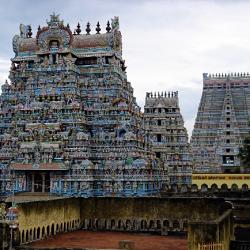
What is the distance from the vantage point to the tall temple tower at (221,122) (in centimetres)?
7175

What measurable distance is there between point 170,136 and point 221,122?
19248 millimetres

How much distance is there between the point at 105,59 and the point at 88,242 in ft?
67.4

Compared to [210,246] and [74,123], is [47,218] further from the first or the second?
[74,123]

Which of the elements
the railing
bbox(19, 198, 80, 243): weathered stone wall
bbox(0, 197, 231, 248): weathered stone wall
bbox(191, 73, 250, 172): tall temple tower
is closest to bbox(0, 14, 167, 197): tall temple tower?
bbox(0, 197, 231, 248): weathered stone wall

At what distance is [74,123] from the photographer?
40625mm

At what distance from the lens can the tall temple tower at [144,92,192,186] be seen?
2158 inches

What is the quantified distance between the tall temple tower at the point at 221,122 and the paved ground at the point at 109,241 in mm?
41890

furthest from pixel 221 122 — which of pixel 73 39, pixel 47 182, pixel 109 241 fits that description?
pixel 109 241

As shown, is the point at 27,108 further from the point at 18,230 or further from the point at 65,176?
the point at 18,230

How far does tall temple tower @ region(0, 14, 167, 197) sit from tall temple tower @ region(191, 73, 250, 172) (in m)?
28.2

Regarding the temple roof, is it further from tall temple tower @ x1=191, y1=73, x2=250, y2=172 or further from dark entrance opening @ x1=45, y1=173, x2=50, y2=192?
tall temple tower @ x1=191, y1=73, x2=250, y2=172

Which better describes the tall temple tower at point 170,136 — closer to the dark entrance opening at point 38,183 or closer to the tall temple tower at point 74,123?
the tall temple tower at point 74,123

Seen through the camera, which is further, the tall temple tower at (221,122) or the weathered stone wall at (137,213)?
the tall temple tower at (221,122)

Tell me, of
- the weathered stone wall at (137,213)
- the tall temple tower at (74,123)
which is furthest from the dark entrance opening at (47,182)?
the weathered stone wall at (137,213)
